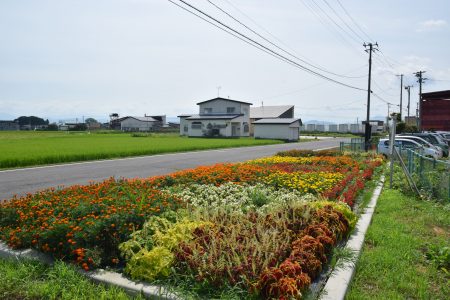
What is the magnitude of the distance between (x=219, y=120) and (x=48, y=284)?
53.7 m

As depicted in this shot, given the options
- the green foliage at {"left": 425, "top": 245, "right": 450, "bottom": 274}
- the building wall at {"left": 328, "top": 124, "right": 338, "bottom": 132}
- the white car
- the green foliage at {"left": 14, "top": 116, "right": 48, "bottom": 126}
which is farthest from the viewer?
the green foliage at {"left": 14, "top": 116, "right": 48, "bottom": 126}

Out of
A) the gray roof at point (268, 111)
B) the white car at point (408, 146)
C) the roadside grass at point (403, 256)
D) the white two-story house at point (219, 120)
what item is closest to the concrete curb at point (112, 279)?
the roadside grass at point (403, 256)

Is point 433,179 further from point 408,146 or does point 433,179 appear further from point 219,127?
point 219,127

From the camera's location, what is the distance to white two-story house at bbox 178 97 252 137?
188 ft

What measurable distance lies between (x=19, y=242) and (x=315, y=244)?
426 centimetres

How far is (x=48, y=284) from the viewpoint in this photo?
422 cm

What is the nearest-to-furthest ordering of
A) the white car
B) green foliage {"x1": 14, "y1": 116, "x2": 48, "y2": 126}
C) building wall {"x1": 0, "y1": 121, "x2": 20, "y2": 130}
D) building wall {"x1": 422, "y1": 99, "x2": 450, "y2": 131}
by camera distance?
the white car → building wall {"x1": 422, "y1": 99, "x2": 450, "y2": 131} → building wall {"x1": 0, "y1": 121, "x2": 20, "y2": 130} → green foliage {"x1": 14, "y1": 116, "x2": 48, "y2": 126}

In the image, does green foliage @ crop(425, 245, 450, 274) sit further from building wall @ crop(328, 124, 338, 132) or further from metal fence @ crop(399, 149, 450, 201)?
building wall @ crop(328, 124, 338, 132)

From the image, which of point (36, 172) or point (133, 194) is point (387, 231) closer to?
point (133, 194)

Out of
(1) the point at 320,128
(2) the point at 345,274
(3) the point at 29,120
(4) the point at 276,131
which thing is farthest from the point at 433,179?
(3) the point at 29,120

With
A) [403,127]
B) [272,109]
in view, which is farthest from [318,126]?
[403,127]

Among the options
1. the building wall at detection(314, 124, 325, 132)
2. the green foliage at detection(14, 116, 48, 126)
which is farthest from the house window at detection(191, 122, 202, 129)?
the green foliage at detection(14, 116, 48, 126)

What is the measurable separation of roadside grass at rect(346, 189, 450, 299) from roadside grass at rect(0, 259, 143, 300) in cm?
291

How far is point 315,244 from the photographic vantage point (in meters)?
4.79
